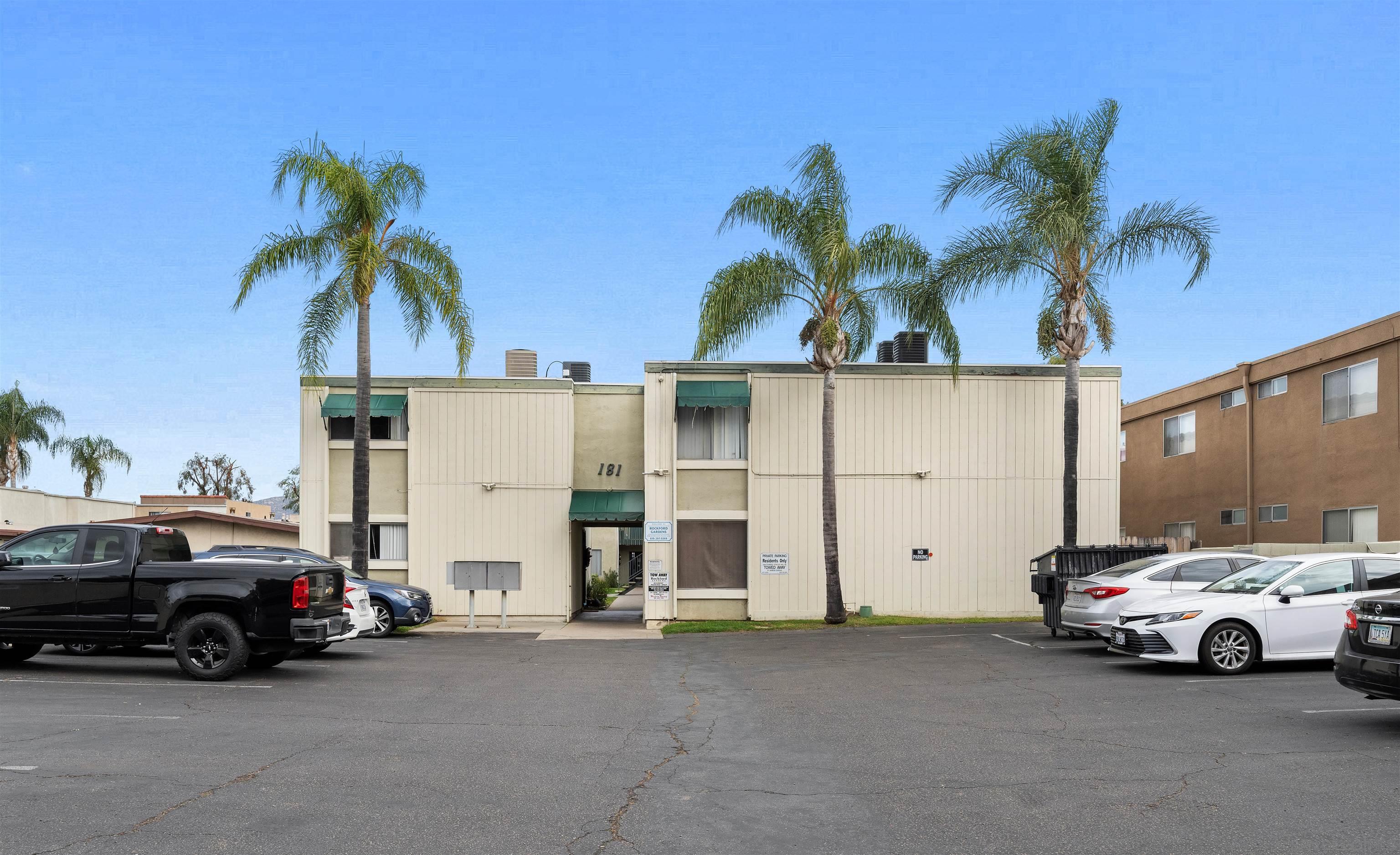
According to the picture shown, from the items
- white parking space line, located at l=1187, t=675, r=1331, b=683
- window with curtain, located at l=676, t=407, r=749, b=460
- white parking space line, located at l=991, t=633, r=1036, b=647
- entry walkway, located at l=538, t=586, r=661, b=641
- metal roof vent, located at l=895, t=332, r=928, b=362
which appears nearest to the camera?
white parking space line, located at l=1187, t=675, r=1331, b=683

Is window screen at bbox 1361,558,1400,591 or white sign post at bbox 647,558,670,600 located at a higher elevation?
window screen at bbox 1361,558,1400,591

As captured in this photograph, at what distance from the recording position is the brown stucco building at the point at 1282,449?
929 inches

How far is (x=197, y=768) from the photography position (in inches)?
319

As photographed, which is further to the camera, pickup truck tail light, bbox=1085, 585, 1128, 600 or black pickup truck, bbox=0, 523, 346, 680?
pickup truck tail light, bbox=1085, 585, 1128, 600

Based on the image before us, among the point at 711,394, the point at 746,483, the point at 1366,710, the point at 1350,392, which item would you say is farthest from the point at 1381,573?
the point at 711,394

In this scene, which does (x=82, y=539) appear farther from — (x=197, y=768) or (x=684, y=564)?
(x=684, y=564)

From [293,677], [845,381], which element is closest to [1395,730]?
[293,677]

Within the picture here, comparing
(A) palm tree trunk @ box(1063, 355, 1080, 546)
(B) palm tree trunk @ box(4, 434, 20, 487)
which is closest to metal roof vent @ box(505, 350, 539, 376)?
(A) palm tree trunk @ box(1063, 355, 1080, 546)

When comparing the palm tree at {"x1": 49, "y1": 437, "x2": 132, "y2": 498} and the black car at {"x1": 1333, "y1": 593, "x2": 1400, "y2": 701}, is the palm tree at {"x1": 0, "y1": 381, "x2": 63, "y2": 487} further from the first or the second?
the black car at {"x1": 1333, "y1": 593, "x2": 1400, "y2": 701}

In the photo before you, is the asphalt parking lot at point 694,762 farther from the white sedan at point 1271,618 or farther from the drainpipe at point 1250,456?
the drainpipe at point 1250,456

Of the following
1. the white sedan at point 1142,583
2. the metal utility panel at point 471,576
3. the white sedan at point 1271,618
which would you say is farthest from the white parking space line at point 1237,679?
the metal utility panel at point 471,576

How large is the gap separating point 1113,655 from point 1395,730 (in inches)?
271

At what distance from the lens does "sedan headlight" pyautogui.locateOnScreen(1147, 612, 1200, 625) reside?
44.7 ft

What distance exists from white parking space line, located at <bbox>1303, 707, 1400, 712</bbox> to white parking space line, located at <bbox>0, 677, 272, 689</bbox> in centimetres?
1122
